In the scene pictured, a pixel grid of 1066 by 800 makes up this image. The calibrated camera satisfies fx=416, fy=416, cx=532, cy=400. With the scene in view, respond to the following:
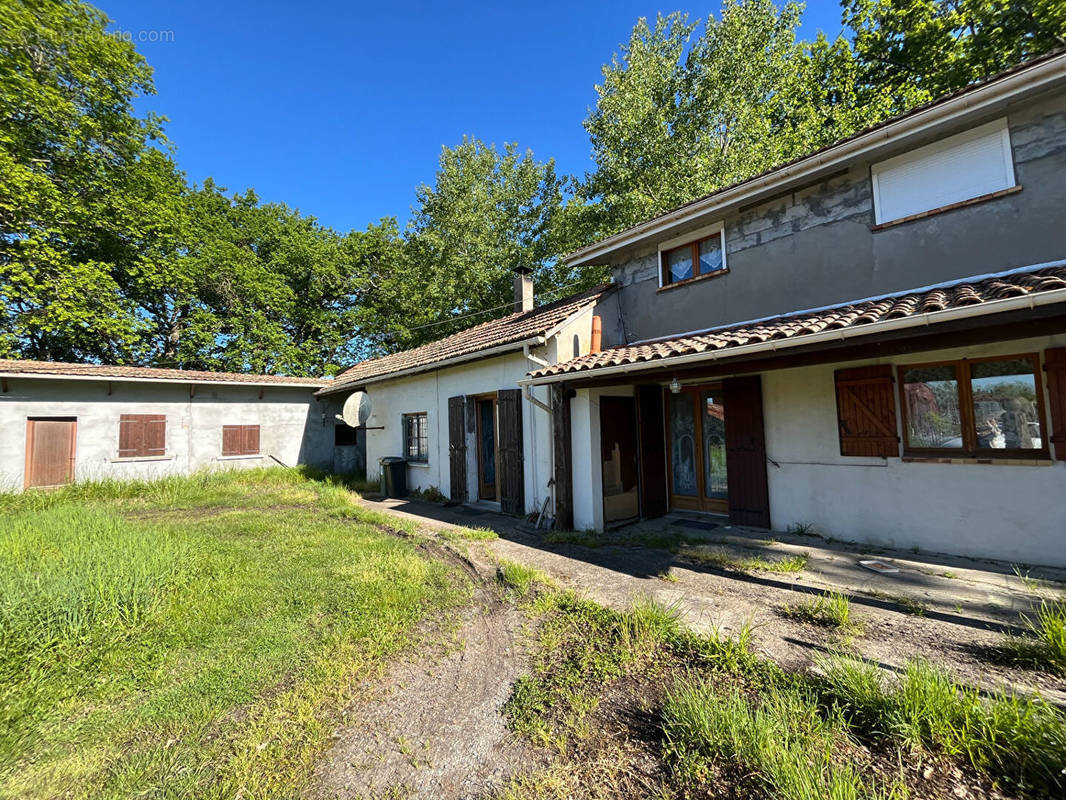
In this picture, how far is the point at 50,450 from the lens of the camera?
10.7 m

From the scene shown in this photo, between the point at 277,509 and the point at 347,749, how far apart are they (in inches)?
303

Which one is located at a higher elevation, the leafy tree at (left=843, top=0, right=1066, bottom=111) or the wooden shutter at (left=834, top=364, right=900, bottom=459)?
the leafy tree at (left=843, top=0, right=1066, bottom=111)

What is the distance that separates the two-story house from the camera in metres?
4.09

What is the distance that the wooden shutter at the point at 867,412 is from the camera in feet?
16.5

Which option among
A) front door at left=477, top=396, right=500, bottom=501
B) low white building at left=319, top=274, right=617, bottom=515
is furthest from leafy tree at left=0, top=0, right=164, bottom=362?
front door at left=477, top=396, right=500, bottom=501

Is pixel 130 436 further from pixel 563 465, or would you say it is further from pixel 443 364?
pixel 563 465

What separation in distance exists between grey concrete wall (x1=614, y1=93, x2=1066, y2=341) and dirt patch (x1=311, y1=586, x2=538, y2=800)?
18.7 feet

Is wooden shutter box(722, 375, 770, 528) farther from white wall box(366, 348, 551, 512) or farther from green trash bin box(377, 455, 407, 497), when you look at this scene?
green trash bin box(377, 455, 407, 497)

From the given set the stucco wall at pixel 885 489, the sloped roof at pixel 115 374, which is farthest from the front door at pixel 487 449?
the sloped roof at pixel 115 374

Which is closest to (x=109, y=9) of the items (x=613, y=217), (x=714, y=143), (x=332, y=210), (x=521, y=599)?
(x=332, y=210)

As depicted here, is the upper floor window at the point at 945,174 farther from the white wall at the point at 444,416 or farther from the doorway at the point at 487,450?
the doorway at the point at 487,450

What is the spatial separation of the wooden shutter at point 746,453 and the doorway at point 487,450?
4.67 m

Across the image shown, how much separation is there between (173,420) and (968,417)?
17.4 metres

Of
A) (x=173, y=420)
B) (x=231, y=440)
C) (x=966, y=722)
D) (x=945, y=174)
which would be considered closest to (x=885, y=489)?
(x=945, y=174)
